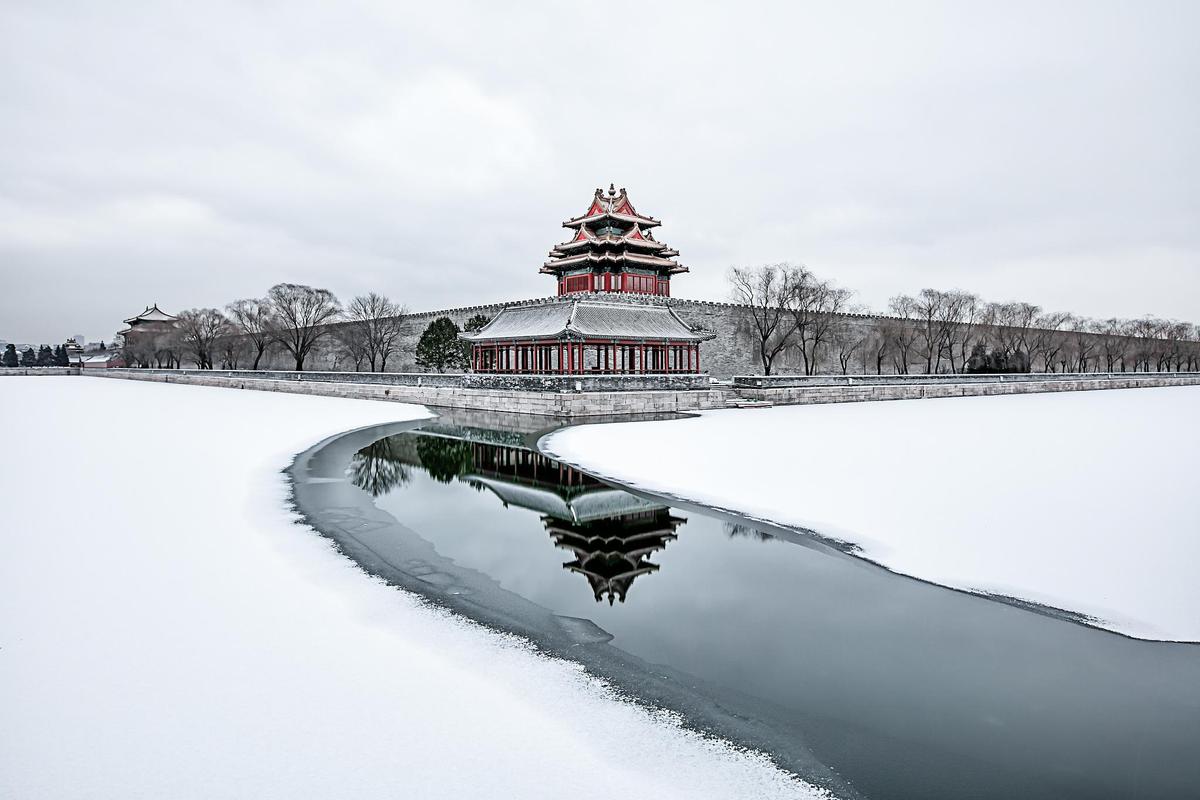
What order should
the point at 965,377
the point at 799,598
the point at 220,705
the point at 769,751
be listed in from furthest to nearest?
the point at 965,377 → the point at 799,598 → the point at 220,705 → the point at 769,751

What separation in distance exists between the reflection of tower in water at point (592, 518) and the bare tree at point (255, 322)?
46.4m

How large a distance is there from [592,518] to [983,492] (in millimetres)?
6421

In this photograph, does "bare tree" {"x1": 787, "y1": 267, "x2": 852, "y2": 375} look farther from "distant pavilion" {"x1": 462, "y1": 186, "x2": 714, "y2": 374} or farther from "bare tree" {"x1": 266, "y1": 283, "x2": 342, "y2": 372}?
"bare tree" {"x1": 266, "y1": 283, "x2": 342, "y2": 372}

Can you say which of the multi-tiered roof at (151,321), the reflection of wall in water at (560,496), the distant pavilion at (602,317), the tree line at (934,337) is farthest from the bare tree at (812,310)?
the multi-tiered roof at (151,321)

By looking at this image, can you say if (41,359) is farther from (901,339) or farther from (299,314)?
(901,339)

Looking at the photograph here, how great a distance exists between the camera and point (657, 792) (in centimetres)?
367

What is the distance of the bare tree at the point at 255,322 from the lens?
56.3 meters

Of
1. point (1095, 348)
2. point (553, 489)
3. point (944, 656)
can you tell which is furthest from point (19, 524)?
point (1095, 348)

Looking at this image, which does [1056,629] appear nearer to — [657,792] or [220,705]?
[657,792]

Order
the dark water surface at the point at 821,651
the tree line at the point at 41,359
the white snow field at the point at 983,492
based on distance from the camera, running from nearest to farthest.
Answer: the dark water surface at the point at 821,651
the white snow field at the point at 983,492
the tree line at the point at 41,359

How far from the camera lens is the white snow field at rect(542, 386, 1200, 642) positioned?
22.7 ft

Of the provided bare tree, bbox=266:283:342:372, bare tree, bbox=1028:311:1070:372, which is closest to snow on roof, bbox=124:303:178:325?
bare tree, bbox=266:283:342:372

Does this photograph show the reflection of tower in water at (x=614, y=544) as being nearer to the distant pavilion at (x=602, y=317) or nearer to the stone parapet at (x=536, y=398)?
the stone parapet at (x=536, y=398)

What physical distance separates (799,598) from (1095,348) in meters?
74.6
